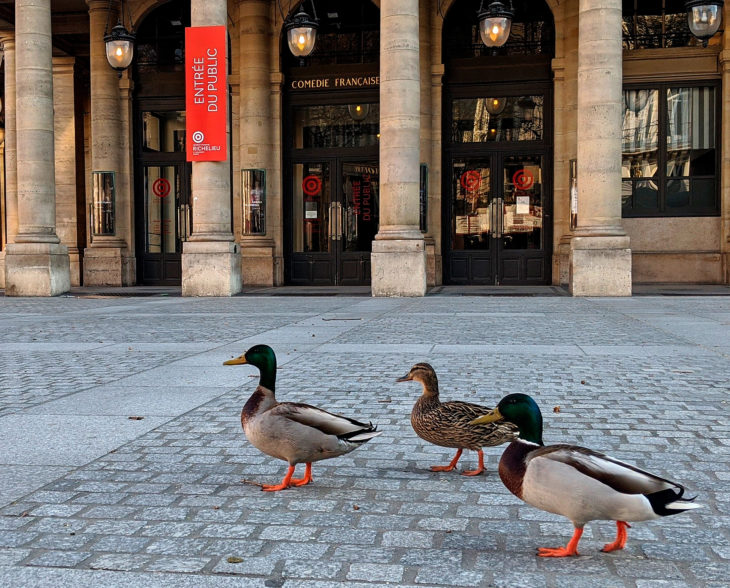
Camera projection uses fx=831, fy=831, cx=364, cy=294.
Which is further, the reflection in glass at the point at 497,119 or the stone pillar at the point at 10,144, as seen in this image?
the stone pillar at the point at 10,144

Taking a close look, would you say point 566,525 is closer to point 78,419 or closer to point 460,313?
point 78,419

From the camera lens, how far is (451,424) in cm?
407

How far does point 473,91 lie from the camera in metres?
24.0

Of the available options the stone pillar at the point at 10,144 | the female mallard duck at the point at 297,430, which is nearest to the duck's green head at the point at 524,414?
the female mallard duck at the point at 297,430

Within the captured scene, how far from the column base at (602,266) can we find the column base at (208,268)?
8.08m

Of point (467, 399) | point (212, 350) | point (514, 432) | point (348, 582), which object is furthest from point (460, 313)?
point (348, 582)

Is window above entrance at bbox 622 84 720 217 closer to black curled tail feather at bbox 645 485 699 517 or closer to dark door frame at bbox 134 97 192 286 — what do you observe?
dark door frame at bbox 134 97 192 286

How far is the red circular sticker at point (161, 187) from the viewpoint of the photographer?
25.8 meters

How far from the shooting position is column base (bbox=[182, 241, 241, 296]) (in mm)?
19844

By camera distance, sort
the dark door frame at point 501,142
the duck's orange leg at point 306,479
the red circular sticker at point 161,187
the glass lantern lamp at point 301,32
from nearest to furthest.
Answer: the duck's orange leg at point 306,479, the glass lantern lamp at point 301,32, the dark door frame at point 501,142, the red circular sticker at point 161,187

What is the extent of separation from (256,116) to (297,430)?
69.9ft

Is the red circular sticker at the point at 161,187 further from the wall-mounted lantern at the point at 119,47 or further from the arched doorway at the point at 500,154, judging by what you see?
the arched doorway at the point at 500,154

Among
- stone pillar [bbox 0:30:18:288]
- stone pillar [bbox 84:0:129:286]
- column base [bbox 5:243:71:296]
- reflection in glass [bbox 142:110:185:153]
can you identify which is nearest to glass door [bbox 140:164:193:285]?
reflection in glass [bbox 142:110:185:153]

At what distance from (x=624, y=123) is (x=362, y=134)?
748 cm
